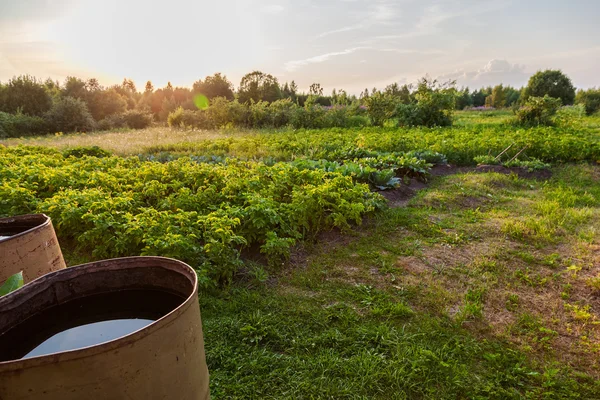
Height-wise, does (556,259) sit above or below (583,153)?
below

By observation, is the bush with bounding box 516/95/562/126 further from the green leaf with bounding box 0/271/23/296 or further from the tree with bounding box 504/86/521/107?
the tree with bounding box 504/86/521/107

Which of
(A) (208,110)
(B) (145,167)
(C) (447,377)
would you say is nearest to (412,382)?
(C) (447,377)

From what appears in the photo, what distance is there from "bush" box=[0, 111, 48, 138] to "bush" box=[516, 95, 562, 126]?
27.9 metres

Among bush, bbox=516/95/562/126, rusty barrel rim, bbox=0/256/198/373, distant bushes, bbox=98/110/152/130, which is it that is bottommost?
rusty barrel rim, bbox=0/256/198/373

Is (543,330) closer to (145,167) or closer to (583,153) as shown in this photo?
(145,167)

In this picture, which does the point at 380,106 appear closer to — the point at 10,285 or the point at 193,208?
the point at 193,208

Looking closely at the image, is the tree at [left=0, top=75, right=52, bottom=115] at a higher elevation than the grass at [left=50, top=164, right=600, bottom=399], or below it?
higher

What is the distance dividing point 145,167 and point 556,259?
21.3 feet

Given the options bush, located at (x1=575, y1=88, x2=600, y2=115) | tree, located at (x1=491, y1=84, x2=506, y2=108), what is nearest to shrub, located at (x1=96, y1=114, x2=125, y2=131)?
bush, located at (x1=575, y1=88, x2=600, y2=115)

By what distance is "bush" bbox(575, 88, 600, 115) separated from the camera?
92.3ft

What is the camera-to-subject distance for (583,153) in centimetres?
986

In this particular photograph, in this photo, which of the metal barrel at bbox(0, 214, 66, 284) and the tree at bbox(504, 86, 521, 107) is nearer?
the metal barrel at bbox(0, 214, 66, 284)

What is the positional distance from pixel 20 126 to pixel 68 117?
2893mm

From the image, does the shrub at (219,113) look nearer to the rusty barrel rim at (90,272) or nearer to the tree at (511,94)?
the rusty barrel rim at (90,272)
